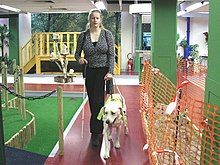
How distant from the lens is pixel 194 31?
52.7 feet

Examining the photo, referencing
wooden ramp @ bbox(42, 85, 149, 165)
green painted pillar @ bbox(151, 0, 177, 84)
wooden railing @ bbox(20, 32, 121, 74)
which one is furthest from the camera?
wooden railing @ bbox(20, 32, 121, 74)

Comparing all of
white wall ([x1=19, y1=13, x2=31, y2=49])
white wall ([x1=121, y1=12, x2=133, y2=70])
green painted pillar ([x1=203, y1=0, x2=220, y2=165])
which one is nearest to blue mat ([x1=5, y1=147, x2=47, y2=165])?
green painted pillar ([x1=203, y1=0, x2=220, y2=165])

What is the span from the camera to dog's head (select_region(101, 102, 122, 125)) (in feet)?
11.2

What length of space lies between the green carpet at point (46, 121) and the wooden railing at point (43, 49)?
559 centimetres

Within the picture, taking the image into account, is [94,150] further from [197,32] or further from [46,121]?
[197,32]

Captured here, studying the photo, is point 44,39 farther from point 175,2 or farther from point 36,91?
point 175,2

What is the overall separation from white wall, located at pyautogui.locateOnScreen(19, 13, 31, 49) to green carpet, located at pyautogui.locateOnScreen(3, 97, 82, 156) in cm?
768

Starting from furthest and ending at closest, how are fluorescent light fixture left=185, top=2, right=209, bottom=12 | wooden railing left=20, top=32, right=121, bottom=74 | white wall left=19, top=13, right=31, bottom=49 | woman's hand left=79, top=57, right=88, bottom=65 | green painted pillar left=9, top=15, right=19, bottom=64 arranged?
white wall left=19, top=13, right=31, bottom=49 → green painted pillar left=9, top=15, right=19, bottom=64 → wooden railing left=20, top=32, right=121, bottom=74 → fluorescent light fixture left=185, top=2, right=209, bottom=12 → woman's hand left=79, top=57, right=88, bottom=65

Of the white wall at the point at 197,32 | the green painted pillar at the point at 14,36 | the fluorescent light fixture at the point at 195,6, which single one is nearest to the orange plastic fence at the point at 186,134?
the fluorescent light fixture at the point at 195,6

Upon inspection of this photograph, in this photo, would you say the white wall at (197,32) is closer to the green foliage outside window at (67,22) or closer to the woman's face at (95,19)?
the green foliage outside window at (67,22)

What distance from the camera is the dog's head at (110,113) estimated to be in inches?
134

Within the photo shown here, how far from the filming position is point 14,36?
13.8 metres

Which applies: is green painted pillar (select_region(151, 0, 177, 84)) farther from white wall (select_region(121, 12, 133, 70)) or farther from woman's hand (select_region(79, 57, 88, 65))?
white wall (select_region(121, 12, 133, 70))

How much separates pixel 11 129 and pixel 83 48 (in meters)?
1.76
